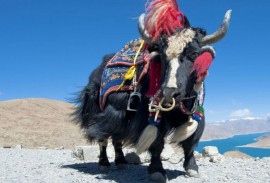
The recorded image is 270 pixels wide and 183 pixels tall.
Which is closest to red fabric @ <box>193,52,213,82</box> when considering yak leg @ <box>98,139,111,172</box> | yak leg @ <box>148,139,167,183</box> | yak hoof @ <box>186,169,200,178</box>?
yak leg @ <box>148,139,167,183</box>

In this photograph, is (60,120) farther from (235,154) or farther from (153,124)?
(153,124)

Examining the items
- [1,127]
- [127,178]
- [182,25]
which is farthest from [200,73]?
[1,127]

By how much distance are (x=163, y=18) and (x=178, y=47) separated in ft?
1.48

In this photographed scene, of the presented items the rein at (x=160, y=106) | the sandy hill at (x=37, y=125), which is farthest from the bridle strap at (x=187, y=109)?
the sandy hill at (x=37, y=125)

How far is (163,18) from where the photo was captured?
12.6 ft

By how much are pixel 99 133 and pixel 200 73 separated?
1.84m

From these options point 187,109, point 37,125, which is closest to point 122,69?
point 187,109

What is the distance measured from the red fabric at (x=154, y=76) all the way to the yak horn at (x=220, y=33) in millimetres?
582

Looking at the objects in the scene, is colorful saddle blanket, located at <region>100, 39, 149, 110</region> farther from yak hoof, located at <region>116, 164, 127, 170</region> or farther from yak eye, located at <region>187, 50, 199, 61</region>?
yak hoof, located at <region>116, 164, 127, 170</region>

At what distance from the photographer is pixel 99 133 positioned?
4863mm

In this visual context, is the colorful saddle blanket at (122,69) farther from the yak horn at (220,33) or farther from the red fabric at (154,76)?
the yak horn at (220,33)

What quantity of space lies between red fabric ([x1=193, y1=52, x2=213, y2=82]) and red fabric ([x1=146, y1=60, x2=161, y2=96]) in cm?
42

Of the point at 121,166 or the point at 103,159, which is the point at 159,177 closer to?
the point at 121,166

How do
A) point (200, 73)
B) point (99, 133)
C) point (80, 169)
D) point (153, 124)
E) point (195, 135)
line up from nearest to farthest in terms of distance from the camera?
point (200, 73) < point (153, 124) < point (195, 135) < point (99, 133) < point (80, 169)
